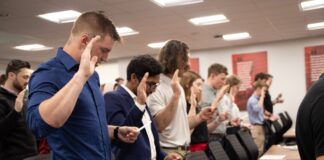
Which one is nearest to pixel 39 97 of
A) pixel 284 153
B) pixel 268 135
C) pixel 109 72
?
pixel 284 153

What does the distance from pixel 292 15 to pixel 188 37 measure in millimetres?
2310

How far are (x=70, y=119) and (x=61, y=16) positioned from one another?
4422 mm

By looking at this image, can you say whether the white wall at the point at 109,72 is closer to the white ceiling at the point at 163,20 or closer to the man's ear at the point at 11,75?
the white ceiling at the point at 163,20

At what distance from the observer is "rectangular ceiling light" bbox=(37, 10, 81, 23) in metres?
5.19

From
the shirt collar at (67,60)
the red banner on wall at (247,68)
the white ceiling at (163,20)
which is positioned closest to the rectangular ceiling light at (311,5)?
the white ceiling at (163,20)

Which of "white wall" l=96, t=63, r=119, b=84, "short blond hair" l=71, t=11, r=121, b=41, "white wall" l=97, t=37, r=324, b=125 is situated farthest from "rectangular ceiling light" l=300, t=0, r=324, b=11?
"white wall" l=96, t=63, r=119, b=84

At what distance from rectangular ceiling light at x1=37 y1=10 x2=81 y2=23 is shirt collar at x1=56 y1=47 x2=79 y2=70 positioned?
3960 mm

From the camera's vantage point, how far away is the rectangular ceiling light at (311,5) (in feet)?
17.6

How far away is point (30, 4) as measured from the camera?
15.2 feet

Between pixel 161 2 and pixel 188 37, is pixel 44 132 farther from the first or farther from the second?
pixel 188 37

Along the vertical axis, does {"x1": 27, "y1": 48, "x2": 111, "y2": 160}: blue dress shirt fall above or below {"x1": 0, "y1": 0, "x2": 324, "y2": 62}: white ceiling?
below

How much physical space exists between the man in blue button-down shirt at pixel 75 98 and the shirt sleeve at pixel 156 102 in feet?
2.61

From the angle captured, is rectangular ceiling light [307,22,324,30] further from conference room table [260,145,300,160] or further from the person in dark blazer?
the person in dark blazer

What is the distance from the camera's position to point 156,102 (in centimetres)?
227
